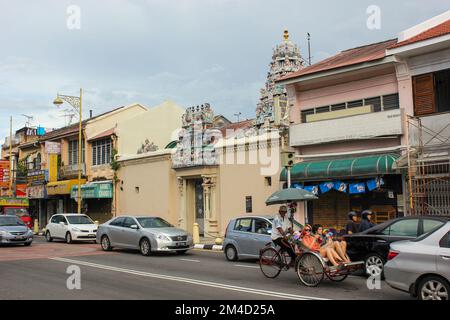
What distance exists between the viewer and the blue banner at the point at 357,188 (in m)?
19.0

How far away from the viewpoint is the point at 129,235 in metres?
19.0

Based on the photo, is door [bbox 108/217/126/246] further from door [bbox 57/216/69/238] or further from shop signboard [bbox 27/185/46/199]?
shop signboard [bbox 27/185/46/199]

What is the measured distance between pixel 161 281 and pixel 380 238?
5.18m

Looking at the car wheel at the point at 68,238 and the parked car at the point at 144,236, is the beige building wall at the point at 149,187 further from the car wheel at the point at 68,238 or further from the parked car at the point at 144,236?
the parked car at the point at 144,236

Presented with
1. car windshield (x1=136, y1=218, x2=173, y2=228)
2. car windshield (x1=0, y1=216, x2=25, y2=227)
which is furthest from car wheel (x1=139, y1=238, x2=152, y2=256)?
car windshield (x1=0, y1=216, x2=25, y2=227)

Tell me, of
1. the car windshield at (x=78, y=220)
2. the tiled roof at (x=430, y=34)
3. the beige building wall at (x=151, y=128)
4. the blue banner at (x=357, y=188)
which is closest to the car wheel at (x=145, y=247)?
the blue banner at (x=357, y=188)

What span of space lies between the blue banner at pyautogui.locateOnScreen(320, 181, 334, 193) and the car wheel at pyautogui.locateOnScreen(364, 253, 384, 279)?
800 cm

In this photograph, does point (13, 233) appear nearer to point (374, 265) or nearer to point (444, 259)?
point (374, 265)

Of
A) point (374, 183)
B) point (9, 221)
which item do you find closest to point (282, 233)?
point (374, 183)

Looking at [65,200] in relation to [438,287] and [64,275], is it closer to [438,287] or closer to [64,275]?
[64,275]

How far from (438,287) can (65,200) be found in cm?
3557

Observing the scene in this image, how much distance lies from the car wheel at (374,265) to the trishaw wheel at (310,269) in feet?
6.31
